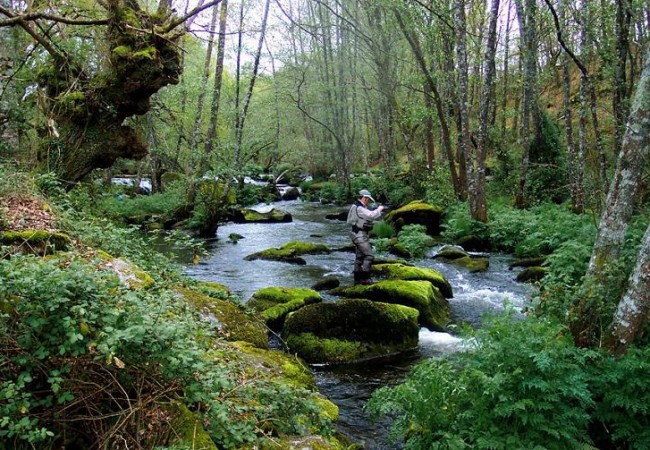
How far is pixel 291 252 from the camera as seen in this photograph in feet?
45.8

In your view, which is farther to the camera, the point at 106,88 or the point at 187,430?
the point at 106,88

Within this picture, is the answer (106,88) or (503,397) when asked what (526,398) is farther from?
(106,88)

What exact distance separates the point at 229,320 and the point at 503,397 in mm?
3437

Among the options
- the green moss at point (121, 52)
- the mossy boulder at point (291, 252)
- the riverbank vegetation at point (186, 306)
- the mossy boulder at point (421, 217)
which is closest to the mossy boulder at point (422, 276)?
the riverbank vegetation at point (186, 306)

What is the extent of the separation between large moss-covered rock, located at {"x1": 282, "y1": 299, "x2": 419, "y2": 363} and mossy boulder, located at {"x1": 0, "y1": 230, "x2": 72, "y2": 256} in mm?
3760

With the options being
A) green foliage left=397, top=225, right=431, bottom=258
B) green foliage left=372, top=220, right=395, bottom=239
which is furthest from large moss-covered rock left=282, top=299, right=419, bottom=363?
green foliage left=372, top=220, right=395, bottom=239

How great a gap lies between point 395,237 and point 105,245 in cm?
1116

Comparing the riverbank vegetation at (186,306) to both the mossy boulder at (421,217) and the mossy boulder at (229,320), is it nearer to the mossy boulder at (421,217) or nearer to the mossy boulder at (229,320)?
the mossy boulder at (229,320)

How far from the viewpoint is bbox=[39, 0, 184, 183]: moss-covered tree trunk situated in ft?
29.1

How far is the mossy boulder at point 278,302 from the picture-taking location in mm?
8062

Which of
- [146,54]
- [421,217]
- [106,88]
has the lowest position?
[421,217]

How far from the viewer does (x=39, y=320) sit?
261cm

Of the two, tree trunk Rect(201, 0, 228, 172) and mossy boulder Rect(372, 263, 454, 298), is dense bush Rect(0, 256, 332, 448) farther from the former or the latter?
tree trunk Rect(201, 0, 228, 172)

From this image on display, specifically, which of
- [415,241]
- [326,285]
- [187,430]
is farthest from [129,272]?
[415,241]
